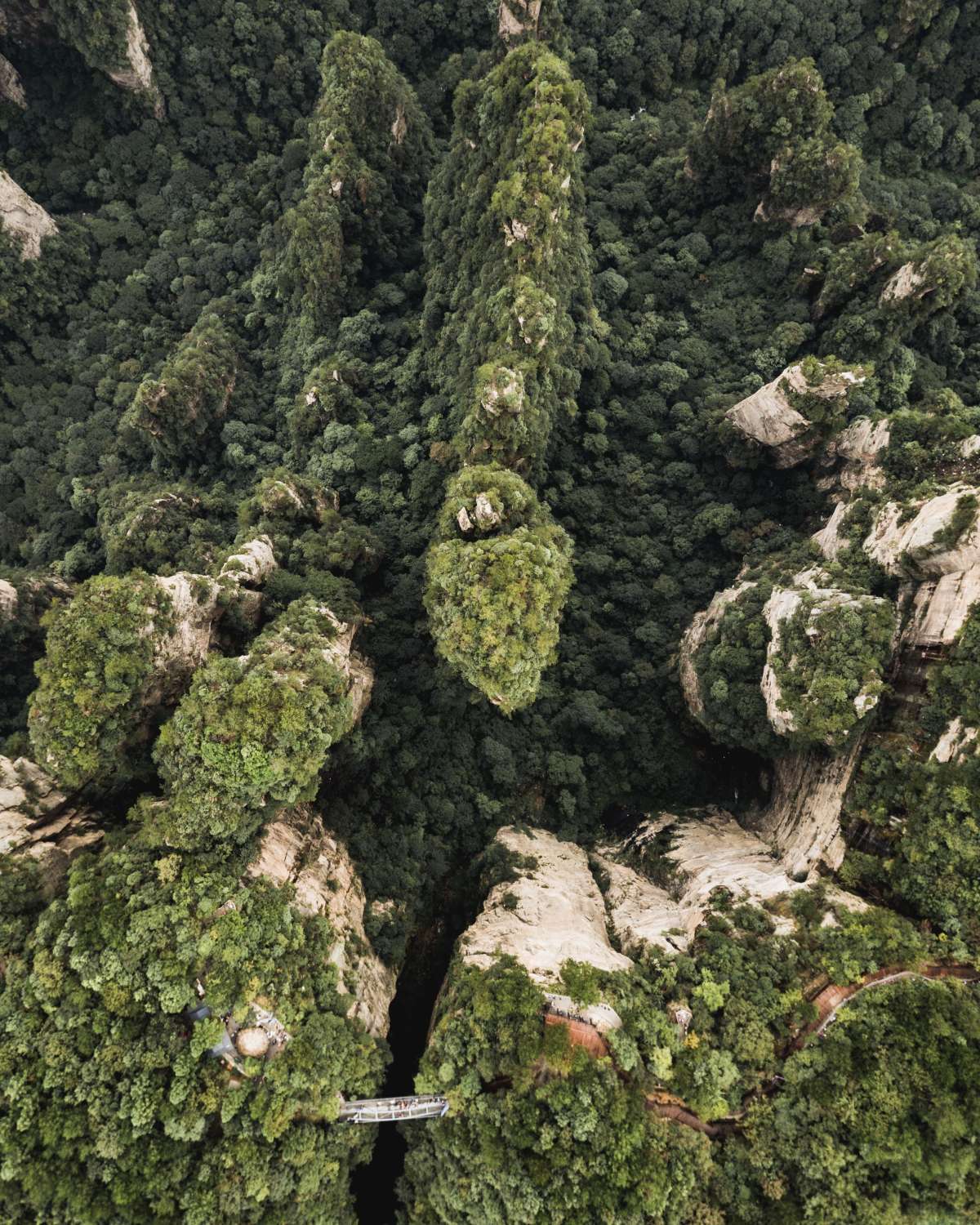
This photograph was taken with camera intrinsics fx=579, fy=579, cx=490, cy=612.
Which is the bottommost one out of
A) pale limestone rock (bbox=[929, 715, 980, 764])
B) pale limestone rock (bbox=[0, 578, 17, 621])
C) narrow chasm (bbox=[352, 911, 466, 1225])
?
narrow chasm (bbox=[352, 911, 466, 1225])

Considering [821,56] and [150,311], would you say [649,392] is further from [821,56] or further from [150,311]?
[150,311]

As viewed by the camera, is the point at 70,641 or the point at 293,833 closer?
the point at 70,641

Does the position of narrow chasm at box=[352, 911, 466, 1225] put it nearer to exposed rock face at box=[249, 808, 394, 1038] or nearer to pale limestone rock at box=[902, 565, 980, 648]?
exposed rock face at box=[249, 808, 394, 1038]

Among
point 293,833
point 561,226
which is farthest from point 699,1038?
point 561,226

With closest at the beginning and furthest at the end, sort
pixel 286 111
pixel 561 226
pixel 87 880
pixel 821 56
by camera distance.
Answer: pixel 87 880 < pixel 561 226 < pixel 821 56 < pixel 286 111

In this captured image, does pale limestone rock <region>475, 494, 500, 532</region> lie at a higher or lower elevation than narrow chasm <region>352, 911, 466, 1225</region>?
higher

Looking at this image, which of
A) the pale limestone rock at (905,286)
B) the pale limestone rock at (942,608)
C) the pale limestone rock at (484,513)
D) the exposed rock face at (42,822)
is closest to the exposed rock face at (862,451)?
the pale limestone rock at (905,286)

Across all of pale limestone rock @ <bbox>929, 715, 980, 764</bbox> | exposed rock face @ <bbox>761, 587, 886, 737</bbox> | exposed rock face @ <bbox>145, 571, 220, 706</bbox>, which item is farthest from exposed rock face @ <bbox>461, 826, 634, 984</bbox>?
exposed rock face @ <bbox>145, 571, 220, 706</bbox>
